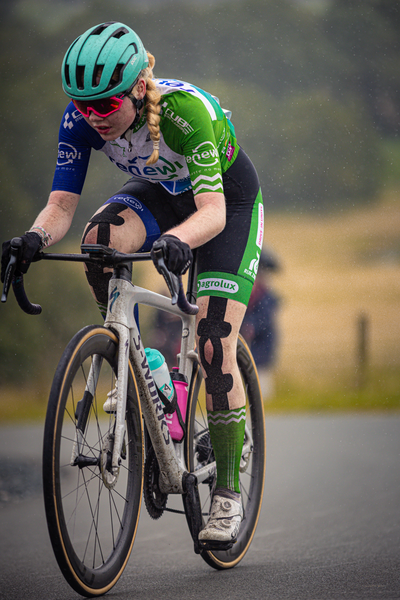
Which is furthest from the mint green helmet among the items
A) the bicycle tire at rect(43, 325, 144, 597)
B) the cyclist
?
the bicycle tire at rect(43, 325, 144, 597)

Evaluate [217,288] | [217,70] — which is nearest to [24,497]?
[217,288]

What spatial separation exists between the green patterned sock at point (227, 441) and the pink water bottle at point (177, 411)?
0.10 m

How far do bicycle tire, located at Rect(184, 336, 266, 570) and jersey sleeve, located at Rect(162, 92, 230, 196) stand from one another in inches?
30.1

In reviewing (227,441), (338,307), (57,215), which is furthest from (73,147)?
(338,307)

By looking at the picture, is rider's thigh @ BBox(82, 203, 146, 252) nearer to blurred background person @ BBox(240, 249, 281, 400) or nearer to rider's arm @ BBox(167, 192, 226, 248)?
rider's arm @ BBox(167, 192, 226, 248)

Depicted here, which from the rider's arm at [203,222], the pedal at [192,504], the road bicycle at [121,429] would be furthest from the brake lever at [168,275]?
the pedal at [192,504]

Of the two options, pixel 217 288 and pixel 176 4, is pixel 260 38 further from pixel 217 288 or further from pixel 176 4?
pixel 217 288

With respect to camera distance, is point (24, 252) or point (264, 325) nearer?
point (24, 252)

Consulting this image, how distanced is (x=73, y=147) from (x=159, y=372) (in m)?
0.76

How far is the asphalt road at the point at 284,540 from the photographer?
2104 millimetres

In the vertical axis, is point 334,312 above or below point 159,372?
above

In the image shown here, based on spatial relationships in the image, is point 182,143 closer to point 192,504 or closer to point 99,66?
point 99,66

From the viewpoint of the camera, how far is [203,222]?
1.88 m

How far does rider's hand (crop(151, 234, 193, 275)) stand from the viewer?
66.4 inches
